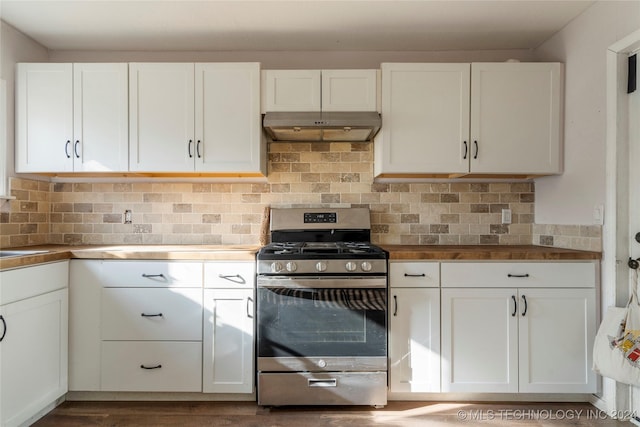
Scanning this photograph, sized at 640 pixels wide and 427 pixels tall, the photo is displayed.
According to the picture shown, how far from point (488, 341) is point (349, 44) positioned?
217 cm

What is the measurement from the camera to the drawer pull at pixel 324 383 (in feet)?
7.07

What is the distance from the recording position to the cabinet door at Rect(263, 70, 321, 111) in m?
2.44

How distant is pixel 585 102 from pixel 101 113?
305cm

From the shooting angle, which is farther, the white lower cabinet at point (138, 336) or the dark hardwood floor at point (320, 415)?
the white lower cabinet at point (138, 336)

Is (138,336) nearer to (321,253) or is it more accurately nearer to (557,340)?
(321,253)

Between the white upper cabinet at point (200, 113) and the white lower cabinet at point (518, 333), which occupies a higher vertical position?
the white upper cabinet at point (200, 113)

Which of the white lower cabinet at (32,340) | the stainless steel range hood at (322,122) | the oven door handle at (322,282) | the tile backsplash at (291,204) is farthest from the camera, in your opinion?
the tile backsplash at (291,204)

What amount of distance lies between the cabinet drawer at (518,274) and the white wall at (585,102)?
0.33 m

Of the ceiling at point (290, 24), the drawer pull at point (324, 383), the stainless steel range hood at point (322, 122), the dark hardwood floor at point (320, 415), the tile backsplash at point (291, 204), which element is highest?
the ceiling at point (290, 24)

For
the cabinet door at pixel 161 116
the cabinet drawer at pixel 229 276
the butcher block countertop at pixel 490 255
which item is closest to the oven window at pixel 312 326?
the cabinet drawer at pixel 229 276

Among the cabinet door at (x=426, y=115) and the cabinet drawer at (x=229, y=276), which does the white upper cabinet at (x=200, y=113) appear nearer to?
the cabinet drawer at (x=229, y=276)

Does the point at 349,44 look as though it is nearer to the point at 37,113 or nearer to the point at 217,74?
the point at 217,74

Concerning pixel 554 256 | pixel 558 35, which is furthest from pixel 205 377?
pixel 558 35

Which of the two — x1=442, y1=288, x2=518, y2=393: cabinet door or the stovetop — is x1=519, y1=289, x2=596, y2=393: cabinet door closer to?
x1=442, y1=288, x2=518, y2=393: cabinet door
